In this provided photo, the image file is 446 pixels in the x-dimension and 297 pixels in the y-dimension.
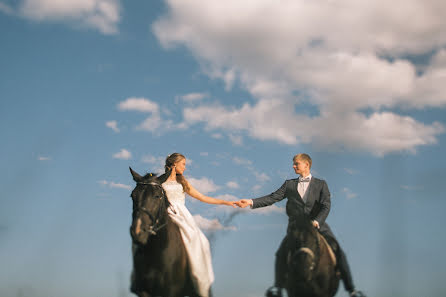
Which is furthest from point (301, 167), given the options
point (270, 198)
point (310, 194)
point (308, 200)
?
point (270, 198)

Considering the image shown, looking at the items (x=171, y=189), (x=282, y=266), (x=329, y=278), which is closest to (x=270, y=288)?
(x=282, y=266)

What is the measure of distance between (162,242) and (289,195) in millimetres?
3748

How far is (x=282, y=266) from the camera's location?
10.2 metres

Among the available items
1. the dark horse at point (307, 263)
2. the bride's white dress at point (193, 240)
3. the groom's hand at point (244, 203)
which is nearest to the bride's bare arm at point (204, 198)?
the groom's hand at point (244, 203)

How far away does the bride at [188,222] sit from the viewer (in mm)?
10383

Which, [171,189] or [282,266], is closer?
[282,266]

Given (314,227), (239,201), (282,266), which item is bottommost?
(282,266)

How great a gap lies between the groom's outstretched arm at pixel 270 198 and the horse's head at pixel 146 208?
326cm

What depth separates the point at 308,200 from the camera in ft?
37.1

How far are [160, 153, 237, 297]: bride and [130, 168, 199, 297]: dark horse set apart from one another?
517mm

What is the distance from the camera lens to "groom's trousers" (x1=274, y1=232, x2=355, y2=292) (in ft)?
33.4

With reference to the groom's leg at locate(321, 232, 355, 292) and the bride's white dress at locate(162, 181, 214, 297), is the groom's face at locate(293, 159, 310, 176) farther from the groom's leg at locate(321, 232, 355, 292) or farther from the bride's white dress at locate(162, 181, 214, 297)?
the bride's white dress at locate(162, 181, 214, 297)

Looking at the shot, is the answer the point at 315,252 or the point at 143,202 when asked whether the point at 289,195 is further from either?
the point at 143,202

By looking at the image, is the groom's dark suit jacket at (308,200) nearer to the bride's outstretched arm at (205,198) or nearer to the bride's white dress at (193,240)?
the bride's outstretched arm at (205,198)
